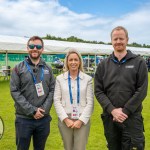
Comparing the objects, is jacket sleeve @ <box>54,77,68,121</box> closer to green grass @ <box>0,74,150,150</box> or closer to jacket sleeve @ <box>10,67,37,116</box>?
jacket sleeve @ <box>10,67,37,116</box>

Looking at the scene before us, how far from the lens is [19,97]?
10.8ft

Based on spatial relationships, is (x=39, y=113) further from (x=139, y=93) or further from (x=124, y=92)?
(x=139, y=93)

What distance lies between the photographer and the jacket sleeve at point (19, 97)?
3264 mm

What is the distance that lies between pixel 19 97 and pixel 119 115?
48.9 inches

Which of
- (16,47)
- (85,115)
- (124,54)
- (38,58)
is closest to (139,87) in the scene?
(124,54)

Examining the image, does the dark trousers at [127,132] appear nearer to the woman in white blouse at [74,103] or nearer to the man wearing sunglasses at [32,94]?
the woman in white blouse at [74,103]

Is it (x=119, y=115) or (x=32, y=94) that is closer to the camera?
(x=119, y=115)

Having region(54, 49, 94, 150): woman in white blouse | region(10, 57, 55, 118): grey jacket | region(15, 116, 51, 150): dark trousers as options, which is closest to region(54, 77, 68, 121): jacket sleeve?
region(54, 49, 94, 150): woman in white blouse

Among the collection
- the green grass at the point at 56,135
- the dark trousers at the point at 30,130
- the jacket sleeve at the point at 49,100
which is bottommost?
the green grass at the point at 56,135

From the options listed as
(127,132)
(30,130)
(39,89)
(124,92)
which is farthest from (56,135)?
(124,92)

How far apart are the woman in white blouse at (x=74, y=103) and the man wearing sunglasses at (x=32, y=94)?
157mm

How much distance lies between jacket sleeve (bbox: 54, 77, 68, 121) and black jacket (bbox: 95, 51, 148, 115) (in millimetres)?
511

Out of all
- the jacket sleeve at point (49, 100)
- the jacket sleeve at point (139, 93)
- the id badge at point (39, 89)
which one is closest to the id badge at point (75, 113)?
the jacket sleeve at point (49, 100)

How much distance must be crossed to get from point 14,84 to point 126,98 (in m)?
1.40
